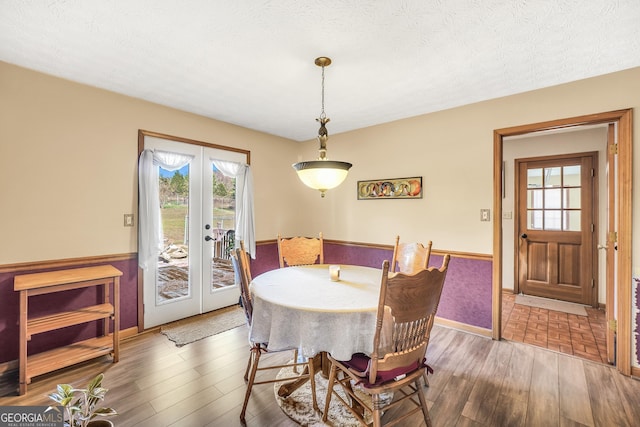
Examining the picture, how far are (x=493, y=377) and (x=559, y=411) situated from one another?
0.43 metres

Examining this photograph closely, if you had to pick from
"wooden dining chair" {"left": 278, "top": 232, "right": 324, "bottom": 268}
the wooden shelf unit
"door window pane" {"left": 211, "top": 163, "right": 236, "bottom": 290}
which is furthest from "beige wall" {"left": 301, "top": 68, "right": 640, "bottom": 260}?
the wooden shelf unit

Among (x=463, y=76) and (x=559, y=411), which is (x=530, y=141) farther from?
(x=559, y=411)

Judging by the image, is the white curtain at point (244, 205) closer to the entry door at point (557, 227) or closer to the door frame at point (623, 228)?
the door frame at point (623, 228)

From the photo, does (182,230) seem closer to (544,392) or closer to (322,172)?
(322,172)

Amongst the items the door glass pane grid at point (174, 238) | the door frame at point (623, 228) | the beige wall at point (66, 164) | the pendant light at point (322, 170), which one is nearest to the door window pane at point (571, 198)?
the door frame at point (623, 228)

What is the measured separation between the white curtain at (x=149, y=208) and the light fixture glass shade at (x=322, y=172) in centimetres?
182

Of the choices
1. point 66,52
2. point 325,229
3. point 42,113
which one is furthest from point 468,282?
point 42,113

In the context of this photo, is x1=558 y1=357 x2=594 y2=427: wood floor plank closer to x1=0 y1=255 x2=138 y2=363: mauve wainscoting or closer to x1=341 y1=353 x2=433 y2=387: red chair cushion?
x1=341 y1=353 x2=433 y2=387: red chair cushion

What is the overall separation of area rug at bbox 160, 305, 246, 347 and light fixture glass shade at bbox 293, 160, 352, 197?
6.73ft

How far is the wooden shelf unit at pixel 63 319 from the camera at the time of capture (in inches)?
79.7

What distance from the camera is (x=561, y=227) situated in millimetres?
4070

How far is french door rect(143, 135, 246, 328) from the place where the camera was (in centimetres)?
313

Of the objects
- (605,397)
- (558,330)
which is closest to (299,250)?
(605,397)

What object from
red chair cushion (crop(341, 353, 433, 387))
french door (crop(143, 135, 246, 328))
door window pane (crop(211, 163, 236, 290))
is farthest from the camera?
door window pane (crop(211, 163, 236, 290))
